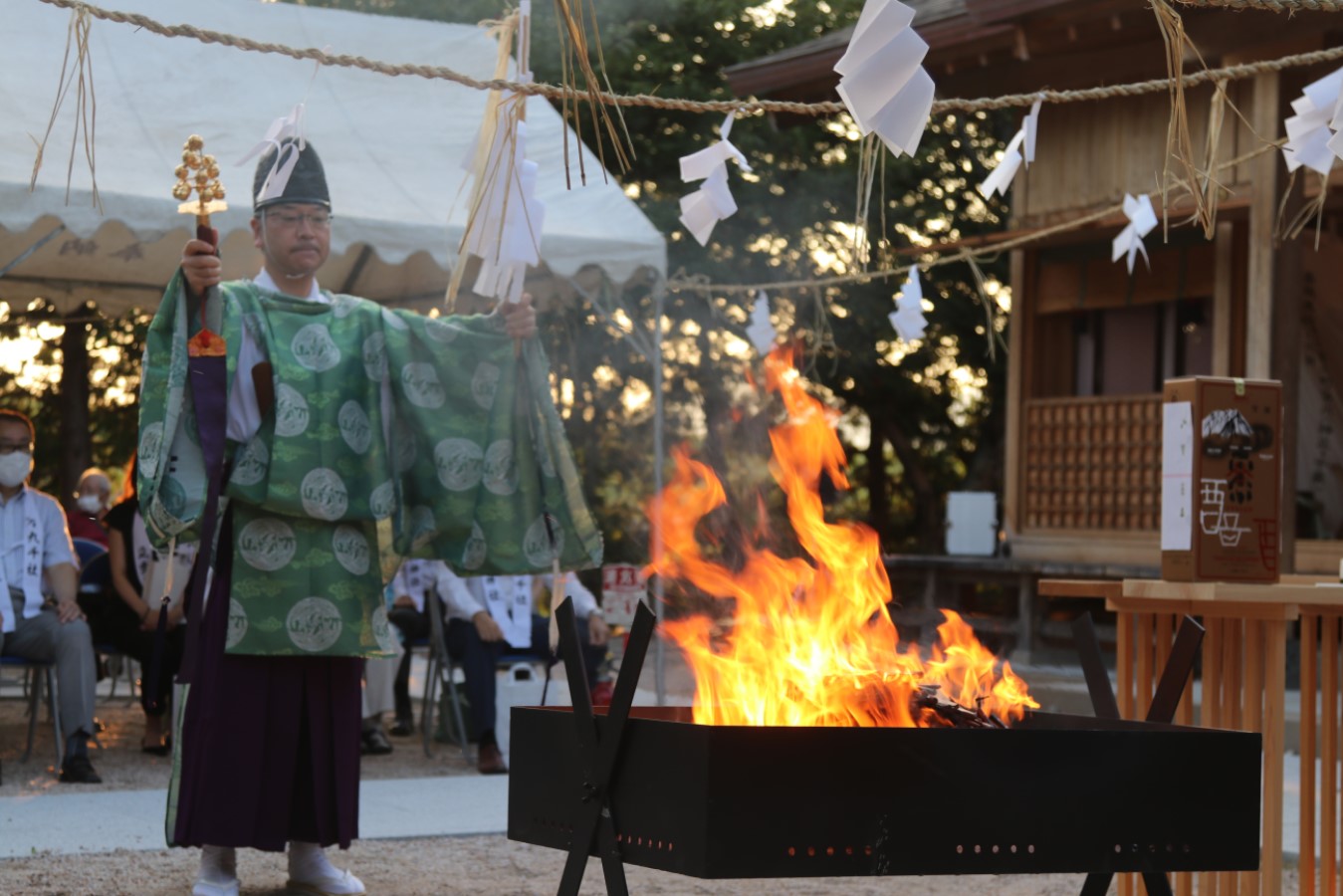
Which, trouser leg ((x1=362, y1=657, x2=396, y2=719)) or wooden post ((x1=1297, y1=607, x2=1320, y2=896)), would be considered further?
trouser leg ((x1=362, y1=657, x2=396, y2=719))

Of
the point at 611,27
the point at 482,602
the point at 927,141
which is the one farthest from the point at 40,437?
the point at 482,602

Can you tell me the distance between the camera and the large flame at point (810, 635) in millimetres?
3088

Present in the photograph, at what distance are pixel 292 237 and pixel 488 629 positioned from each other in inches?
123

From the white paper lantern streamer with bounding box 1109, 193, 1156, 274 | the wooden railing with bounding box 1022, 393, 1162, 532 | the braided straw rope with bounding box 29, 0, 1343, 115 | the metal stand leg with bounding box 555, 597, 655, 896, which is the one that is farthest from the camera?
the wooden railing with bounding box 1022, 393, 1162, 532

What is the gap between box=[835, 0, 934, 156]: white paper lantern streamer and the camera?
2791 millimetres

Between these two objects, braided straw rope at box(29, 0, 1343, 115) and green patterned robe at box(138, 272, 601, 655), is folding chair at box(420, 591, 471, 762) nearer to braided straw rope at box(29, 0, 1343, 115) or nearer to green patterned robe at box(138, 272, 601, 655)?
green patterned robe at box(138, 272, 601, 655)

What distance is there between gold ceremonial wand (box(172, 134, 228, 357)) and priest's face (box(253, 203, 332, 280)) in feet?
0.65

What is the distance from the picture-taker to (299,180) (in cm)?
442

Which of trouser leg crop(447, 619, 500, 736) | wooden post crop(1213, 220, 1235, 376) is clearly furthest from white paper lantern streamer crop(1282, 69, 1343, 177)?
wooden post crop(1213, 220, 1235, 376)

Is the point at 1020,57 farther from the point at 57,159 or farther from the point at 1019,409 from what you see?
the point at 57,159

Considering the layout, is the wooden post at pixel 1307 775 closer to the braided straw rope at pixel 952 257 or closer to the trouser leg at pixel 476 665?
the braided straw rope at pixel 952 257

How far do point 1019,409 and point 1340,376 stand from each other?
2.23 metres

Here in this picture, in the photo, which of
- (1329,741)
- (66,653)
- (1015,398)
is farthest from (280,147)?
(1015,398)

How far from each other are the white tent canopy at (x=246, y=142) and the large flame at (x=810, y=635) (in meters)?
3.90
